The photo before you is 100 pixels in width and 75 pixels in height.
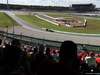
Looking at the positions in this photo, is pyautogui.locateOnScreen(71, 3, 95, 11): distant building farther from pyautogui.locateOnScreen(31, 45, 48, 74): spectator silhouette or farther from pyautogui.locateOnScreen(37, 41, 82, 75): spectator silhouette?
pyautogui.locateOnScreen(37, 41, 82, 75): spectator silhouette

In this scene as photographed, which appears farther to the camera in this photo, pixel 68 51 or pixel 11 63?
pixel 68 51

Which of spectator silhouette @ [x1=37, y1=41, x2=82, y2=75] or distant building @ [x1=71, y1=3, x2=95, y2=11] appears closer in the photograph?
Answer: spectator silhouette @ [x1=37, y1=41, x2=82, y2=75]

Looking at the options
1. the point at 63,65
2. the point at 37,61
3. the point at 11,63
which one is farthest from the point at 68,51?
the point at 37,61

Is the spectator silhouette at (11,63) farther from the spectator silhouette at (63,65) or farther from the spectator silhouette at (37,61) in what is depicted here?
the spectator silhouette at (37,61)

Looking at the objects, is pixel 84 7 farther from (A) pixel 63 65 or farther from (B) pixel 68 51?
(A) pixel 63 65

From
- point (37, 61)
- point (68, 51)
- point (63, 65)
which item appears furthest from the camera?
point (37, 61)

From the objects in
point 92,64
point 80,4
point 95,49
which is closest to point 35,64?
point 92,64

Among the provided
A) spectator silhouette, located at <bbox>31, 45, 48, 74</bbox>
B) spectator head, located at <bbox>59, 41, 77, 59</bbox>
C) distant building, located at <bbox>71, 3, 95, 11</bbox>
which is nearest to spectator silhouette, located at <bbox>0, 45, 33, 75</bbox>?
spectator head, located at <bbox>59, 41, 77, 59</bbox>

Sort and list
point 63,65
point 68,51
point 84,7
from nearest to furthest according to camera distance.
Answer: point 63,65, point 68,51, point 84,7

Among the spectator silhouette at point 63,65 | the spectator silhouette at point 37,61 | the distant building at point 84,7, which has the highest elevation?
the distant building at point 84,7

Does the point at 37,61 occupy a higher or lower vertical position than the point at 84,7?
lower

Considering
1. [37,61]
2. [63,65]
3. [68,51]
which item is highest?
[68,51]

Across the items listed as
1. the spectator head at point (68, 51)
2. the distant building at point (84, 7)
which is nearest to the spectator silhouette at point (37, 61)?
the spectator head at point (68, 51)

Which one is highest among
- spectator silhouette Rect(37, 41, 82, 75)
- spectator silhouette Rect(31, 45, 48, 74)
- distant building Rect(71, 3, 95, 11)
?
distant building Rect(71, 3, 95, 11)
